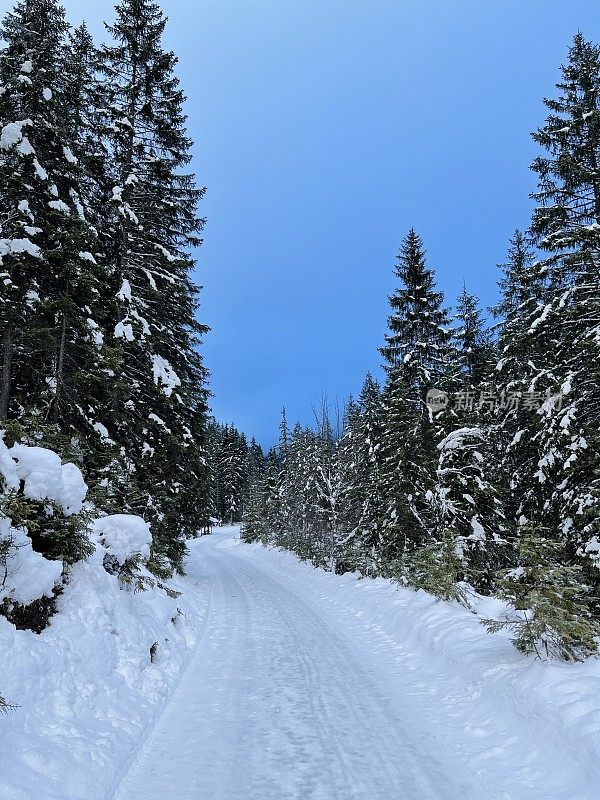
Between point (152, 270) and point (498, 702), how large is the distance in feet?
→ 47.1

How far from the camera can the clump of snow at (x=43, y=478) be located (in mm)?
6234

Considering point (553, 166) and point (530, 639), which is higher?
point (553, 166)

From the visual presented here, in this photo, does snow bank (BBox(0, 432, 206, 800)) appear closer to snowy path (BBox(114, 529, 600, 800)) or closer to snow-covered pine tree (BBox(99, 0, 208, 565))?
snowy path (BBox(114, 529, 600, 800))

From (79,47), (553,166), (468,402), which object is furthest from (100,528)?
(79,47)

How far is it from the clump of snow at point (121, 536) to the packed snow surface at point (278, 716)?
2.36ft

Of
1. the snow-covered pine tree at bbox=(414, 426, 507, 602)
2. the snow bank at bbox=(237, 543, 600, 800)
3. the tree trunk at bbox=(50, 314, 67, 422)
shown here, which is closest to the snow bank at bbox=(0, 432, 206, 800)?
the tree trunk at bbox=(50, 314, 67, 422)

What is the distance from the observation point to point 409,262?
72.4ft

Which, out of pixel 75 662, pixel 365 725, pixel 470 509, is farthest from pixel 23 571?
pixel 470 509

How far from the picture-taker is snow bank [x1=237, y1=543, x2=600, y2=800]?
409 cm

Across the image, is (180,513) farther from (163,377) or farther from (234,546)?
(234,546)

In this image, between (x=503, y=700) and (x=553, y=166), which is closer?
(x=503, y=700)

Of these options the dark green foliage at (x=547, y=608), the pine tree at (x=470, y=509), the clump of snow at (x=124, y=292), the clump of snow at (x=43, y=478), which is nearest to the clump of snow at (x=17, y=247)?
the clump of snow at (x=124, y=292)

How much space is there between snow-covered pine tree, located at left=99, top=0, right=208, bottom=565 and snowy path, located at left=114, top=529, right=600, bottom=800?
282 inches

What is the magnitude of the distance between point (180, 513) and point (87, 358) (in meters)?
8.02
